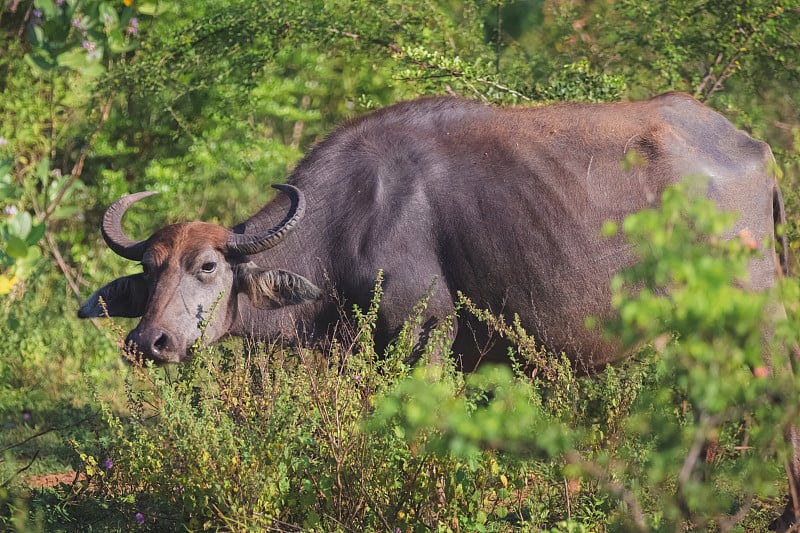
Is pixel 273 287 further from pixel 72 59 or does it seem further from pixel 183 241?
pixel 72 59

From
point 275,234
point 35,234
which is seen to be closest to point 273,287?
point 275,234

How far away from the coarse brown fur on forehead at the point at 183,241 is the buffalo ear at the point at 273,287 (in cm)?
23

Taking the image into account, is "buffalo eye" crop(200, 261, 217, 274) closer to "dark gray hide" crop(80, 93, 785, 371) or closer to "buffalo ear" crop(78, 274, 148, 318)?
"dark gray hide" crop(80, 93, 785, 371)

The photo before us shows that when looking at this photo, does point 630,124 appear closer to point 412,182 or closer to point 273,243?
point 412,182

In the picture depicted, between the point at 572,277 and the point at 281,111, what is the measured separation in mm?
5124

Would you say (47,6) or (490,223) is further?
(490,223)

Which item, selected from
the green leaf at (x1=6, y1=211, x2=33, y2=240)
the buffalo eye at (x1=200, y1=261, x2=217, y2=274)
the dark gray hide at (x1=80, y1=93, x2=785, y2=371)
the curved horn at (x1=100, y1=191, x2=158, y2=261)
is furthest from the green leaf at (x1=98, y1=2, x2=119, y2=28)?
the curved horn at (x1=100, y1=191, x2=158, y2=261)

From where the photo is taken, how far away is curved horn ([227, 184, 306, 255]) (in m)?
5.63

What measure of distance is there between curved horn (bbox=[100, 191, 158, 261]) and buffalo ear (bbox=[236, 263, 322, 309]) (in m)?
0.66

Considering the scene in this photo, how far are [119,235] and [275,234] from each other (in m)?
1.10

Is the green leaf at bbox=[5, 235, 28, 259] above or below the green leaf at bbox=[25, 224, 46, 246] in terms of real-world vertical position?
above

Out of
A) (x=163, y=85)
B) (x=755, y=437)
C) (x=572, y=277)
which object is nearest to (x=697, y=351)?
(x=755, y=437)

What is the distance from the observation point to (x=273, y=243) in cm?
570

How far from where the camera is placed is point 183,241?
5.67 meters
